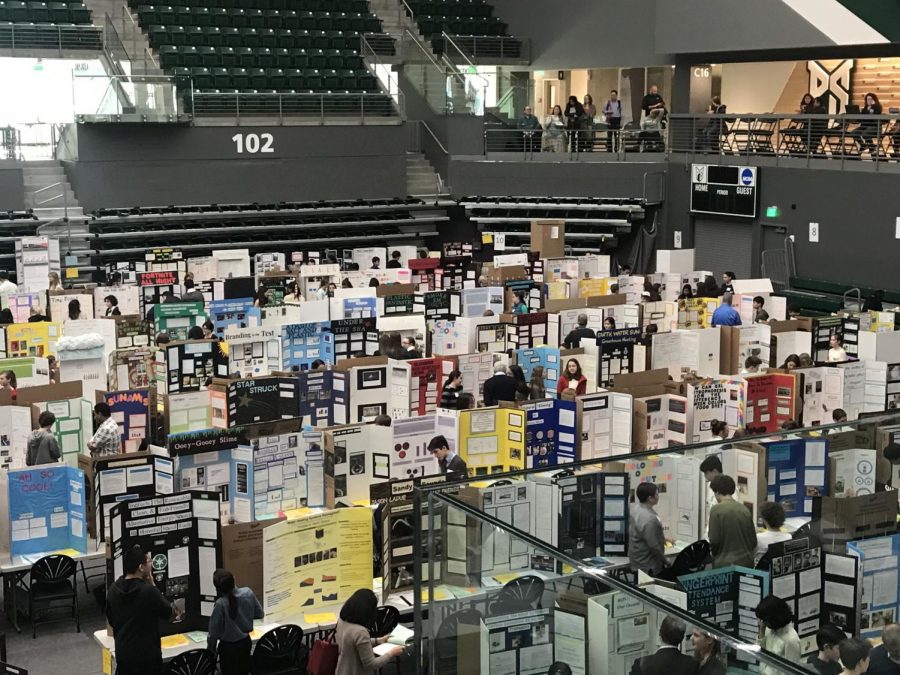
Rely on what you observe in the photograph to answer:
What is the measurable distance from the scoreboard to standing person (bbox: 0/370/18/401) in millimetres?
15496

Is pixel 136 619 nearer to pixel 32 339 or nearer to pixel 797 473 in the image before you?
pixel 797 473

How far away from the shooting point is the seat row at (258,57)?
25688mm

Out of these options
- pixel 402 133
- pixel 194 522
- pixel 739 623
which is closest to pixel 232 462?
pixel 194 522

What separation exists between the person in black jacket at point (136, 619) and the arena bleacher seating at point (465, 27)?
22.8m

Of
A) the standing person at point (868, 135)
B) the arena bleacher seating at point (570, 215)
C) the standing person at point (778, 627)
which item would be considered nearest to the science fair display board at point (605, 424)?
the standing person at point (778, 627)

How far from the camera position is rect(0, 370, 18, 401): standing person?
35.3 ft

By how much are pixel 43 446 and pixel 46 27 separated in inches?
659

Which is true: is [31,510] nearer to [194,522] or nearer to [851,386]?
[194,522]

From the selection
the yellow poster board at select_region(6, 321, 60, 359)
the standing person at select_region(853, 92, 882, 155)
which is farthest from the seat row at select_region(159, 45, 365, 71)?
the yellow poster board at select_region(6, 321, 60, 359)

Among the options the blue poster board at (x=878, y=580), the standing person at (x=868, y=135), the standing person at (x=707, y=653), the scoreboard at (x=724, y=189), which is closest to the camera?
the standing person at (x=707, y=653)

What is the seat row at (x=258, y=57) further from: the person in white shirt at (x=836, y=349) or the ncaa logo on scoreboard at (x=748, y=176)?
the person in white shirt at (x=836, y=349)

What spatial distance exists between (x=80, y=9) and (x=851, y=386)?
18866 mm

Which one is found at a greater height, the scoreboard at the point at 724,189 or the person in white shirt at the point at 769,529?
the scoreboard at the point at 724,189

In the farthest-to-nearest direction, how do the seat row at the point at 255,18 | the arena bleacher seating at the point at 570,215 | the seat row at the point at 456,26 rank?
the seat row at the point at 456,26, the seat row at the point at 255,18, the arena bleacher seating at the point at 570,215
